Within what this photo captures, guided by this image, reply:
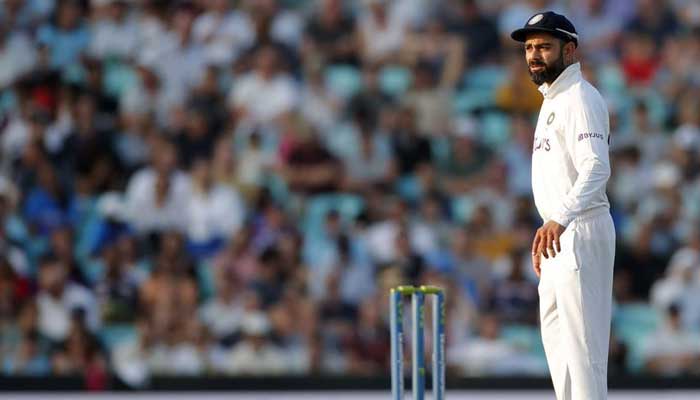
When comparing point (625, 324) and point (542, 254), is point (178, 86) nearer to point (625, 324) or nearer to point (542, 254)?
point (625, 324)

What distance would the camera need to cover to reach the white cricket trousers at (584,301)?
447cm

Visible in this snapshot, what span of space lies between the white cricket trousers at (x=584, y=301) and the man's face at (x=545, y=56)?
0.50 meters

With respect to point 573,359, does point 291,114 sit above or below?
above

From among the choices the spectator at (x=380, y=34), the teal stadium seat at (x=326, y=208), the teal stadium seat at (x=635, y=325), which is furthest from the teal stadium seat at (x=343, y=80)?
the teal stadium seat at (x=635, y=325)

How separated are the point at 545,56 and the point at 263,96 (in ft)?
18.0

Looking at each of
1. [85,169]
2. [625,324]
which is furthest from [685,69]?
[85,169]

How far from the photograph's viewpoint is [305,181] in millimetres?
9586

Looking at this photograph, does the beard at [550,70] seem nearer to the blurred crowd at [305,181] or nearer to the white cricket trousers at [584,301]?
the white cricket trousers at [584,301]

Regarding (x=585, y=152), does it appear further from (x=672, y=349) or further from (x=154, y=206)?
(x=154, y=206)

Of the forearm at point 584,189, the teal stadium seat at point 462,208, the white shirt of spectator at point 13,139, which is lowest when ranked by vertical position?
the forearm at point 584,189

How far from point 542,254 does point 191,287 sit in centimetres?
481

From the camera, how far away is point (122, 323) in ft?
29.2

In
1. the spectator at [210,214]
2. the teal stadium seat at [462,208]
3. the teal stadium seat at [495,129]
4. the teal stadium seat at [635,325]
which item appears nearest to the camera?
the teal stadium seat at [635,325]

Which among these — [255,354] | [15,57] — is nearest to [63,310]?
[255,354]
